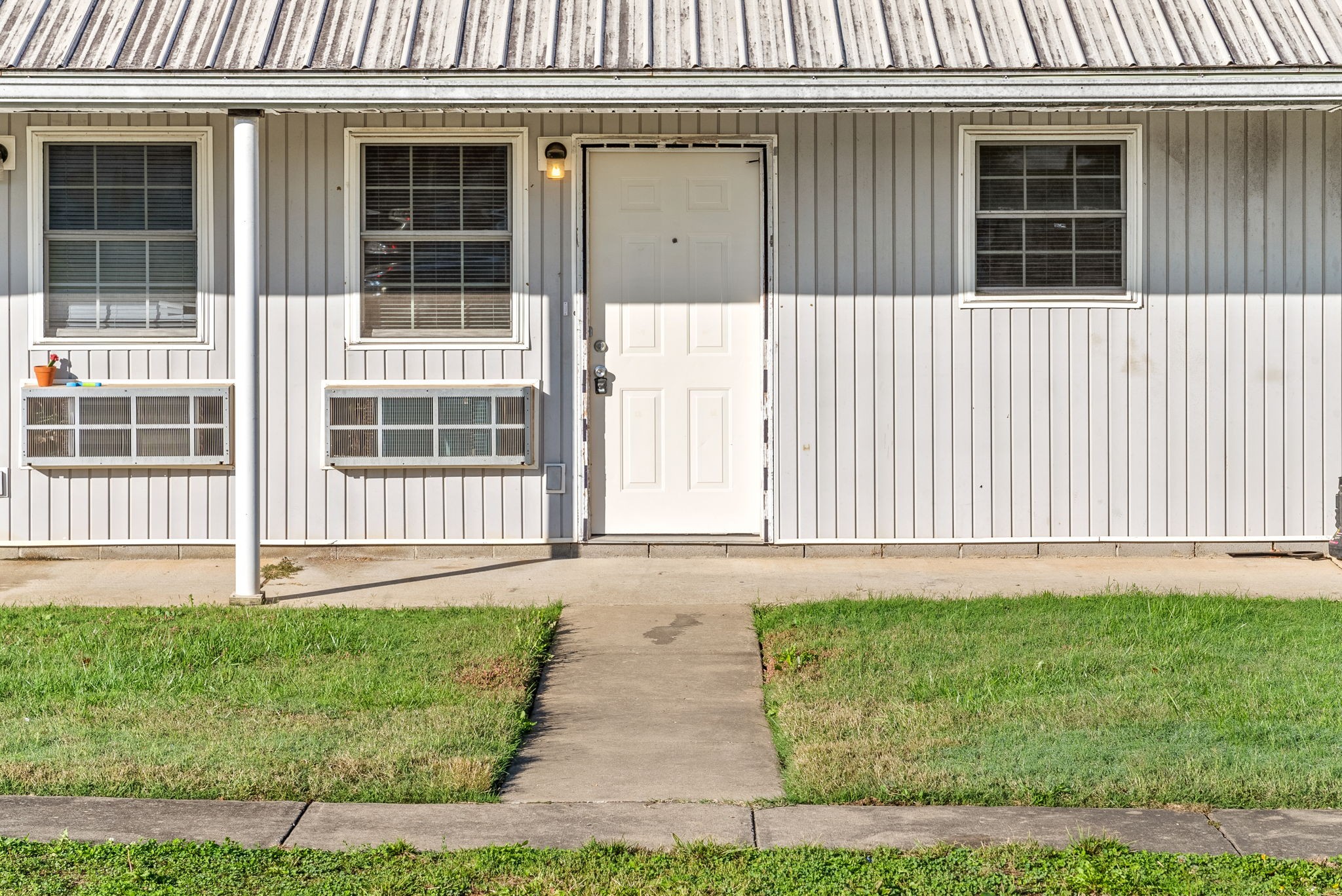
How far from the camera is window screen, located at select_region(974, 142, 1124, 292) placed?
28.5 feet

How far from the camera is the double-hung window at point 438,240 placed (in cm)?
868

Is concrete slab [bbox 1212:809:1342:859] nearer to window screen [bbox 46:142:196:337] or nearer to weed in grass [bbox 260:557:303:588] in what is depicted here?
weed in grass [bbox 260:557:303:588]

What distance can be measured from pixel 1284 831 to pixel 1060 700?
51.6 inches

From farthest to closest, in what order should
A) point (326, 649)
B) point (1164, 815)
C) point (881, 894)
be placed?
1. point (326, 649)
2. point (1164, 815)
3. point (881, 894)

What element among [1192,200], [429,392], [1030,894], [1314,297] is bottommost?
[1030,894]

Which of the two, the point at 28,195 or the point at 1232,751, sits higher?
the point at 28,195

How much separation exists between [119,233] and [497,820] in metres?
5.75

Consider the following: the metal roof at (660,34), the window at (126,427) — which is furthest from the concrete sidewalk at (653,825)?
the window at (126,427)

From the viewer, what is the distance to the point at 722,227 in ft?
28.7

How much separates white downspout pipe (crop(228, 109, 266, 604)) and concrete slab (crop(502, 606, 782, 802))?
5.53 feet

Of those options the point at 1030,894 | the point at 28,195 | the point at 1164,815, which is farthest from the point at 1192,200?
the point at 28,195

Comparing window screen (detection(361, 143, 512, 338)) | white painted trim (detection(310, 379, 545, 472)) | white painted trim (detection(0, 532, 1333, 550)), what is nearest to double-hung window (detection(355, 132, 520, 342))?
window screen (detection(361, 143, 512, 338))

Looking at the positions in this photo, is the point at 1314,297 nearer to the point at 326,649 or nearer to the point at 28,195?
the point at 326,649

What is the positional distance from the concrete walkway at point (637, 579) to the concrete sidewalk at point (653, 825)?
10.1ft
